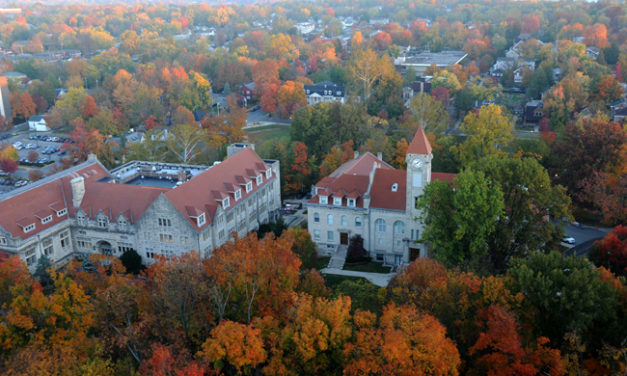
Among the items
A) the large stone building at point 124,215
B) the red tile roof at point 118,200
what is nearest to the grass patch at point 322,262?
the large stone building at point 124,215

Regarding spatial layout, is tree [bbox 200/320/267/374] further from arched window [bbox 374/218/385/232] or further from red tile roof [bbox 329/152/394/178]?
red tile roof [bbox 329/152/394/178]

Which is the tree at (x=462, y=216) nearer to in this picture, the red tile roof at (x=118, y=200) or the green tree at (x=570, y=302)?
the green tree at (x=570, y=302)

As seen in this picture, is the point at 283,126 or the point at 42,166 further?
the point at 283,126

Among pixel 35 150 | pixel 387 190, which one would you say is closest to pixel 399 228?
pixel 387 190

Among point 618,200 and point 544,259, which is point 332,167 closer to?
point 618,200

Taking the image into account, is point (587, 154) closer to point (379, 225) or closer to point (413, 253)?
point (413, 253)

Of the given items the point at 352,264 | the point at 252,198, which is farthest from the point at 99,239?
the point at 352,264
